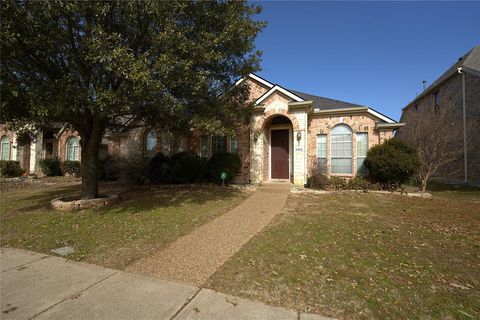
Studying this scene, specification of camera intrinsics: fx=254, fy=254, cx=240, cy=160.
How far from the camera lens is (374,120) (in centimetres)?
1268

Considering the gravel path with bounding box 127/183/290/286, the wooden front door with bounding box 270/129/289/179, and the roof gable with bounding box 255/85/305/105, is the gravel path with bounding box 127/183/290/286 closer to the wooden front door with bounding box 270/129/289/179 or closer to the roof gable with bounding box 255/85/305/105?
the wooden front door with bounding box 270/129/289/179

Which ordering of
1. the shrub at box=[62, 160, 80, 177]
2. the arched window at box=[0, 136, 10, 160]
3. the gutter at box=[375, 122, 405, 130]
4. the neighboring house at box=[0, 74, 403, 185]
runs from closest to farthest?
the gutter at box=[375, 122, 405, 130], the neighboring house at box=[0, 74, 403, 185], the shrub at box=[62, 160, 80, 177], the arched window at box=[0, 136, 10, 160]

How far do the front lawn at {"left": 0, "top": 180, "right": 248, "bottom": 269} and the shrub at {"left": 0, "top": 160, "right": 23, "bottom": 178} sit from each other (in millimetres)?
13262

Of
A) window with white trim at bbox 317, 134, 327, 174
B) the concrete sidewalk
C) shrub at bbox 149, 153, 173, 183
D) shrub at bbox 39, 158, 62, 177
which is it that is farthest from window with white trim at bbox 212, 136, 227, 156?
shrub at bbox 39, 158, 62, 177

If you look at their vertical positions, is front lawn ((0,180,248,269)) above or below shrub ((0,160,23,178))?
below

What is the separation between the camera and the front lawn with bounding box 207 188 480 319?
3.08 meters

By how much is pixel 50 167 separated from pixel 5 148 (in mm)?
8539

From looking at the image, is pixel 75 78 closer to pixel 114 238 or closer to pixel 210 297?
pixel 114 238

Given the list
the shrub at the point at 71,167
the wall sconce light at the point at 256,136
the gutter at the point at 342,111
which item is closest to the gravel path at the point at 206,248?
the wall sconce light at the point at 256,136

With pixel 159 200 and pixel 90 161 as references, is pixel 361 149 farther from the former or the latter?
pixel 90 161

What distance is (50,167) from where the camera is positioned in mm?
19719

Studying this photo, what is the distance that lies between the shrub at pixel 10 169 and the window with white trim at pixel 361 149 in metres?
24.8

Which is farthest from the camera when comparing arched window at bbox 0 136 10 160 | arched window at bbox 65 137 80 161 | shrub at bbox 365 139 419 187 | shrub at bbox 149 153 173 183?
arched window at bbox 0 136 10 160

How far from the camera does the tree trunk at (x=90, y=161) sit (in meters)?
8.66
